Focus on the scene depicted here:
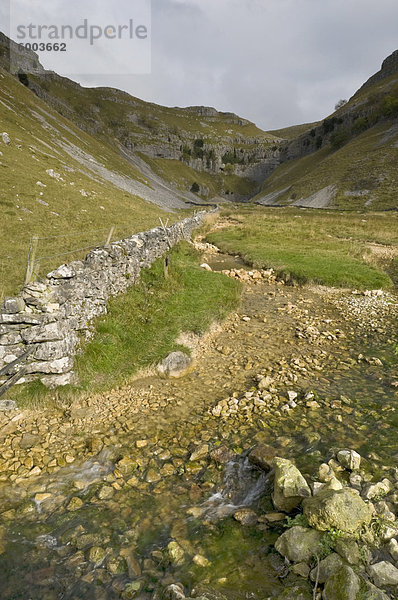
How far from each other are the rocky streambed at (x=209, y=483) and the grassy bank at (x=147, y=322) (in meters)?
0.60

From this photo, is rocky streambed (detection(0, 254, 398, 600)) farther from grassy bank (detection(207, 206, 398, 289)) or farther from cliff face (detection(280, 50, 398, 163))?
cliff face (detection(280, 50, 398, 163))

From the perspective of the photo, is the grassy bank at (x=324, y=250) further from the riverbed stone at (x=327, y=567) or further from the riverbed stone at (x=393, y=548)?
the riverbed stone at (x=327, y=567)

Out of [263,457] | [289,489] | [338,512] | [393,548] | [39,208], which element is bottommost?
[263,457]

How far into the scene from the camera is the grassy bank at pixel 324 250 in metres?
19.9

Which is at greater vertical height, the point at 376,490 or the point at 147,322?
the point at 147,322

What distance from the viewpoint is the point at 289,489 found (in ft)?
17.3

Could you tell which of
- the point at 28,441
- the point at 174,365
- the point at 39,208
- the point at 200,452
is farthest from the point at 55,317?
the point at 39,208

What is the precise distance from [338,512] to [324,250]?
2596 cm

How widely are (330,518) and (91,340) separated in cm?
845

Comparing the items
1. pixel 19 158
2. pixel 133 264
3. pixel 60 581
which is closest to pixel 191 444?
pixel 60 581

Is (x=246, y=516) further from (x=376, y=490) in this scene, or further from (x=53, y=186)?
(x=53, y=186)

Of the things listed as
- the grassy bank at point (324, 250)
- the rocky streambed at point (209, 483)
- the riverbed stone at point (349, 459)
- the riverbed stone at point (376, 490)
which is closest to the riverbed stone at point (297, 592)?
the rocky streambed at point (209, 483)

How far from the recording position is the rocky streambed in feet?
14.4

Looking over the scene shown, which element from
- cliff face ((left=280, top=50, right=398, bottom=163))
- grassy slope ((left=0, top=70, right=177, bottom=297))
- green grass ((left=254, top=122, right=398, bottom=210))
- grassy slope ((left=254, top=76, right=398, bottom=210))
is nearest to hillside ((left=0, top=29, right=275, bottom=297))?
grassy slope ((left=0, top=70, right=177, bottom=297))
